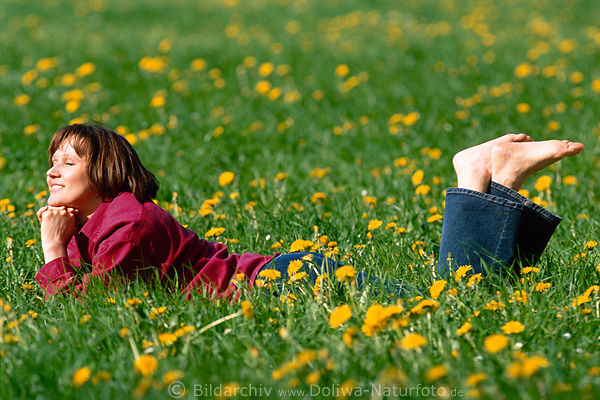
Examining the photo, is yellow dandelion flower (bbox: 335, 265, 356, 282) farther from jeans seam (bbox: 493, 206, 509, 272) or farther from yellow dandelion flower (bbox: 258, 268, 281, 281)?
jeans seam (bbox: 493, 206, 509, 272)

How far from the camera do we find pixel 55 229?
272 centimetres

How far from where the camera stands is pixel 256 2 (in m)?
11.2

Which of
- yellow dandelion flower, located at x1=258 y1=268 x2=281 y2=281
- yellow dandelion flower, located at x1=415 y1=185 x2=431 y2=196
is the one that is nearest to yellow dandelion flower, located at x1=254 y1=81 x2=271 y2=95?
yellow dandelion flower, located at x1=415 y1=185 x2=431 y2=196

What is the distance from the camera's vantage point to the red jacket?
2.55m

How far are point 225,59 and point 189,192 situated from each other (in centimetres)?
342

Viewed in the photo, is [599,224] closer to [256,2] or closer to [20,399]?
[20,399]

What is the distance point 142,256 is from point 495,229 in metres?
1.24

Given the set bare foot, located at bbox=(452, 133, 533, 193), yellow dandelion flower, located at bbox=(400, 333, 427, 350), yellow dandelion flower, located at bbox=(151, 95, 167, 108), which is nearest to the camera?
yellow dandelion flower, located at bbox=(400, 333, 427, 350)

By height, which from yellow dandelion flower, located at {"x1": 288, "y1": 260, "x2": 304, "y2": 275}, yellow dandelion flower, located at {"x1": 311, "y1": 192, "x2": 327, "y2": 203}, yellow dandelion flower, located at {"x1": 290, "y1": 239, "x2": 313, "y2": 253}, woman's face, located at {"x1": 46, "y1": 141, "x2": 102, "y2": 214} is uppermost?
woman's face, located at {"x1": 46, "y1": 141, "x2": 102, "y2": 214}

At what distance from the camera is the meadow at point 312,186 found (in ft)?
6.35

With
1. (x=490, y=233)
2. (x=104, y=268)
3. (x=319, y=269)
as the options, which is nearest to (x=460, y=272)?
(x=490, y=233)

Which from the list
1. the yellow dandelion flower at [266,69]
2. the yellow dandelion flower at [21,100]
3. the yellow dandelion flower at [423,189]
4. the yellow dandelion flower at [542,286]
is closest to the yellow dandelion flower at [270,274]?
the yellow dandelion flower at [542,286]

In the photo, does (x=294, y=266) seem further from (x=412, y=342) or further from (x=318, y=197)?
(x=318, y=197)

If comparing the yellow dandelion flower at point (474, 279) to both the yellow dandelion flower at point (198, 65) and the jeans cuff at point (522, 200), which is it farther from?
the yellow dandelion flower at point (198, 65)
